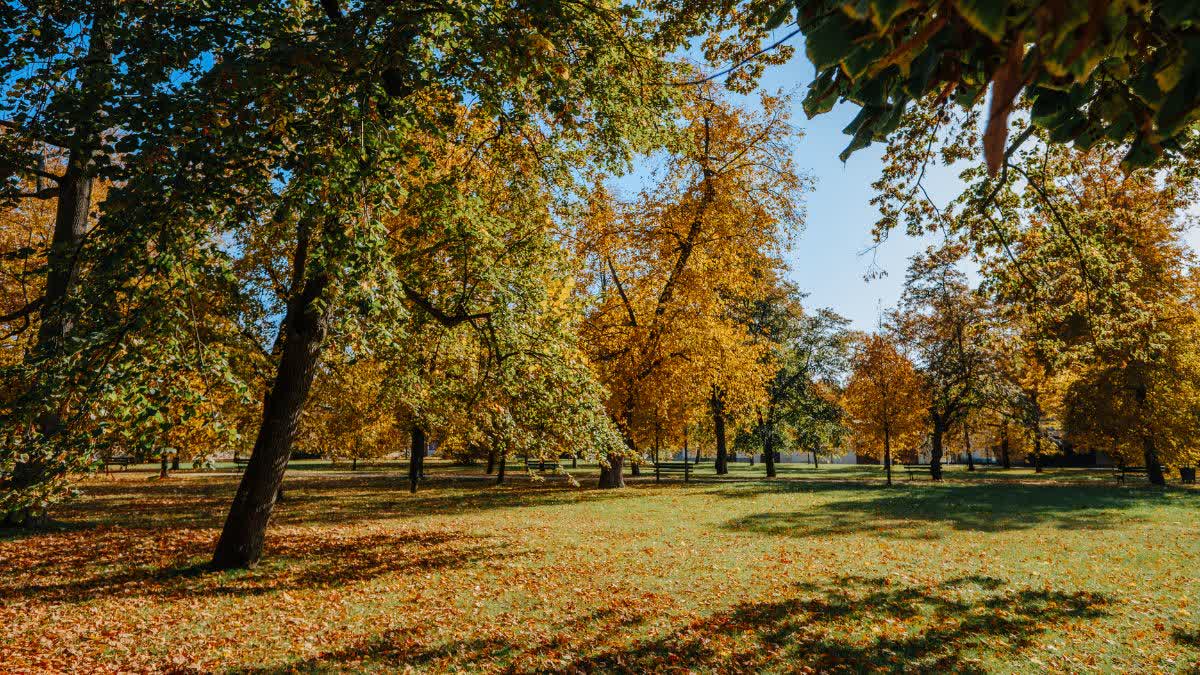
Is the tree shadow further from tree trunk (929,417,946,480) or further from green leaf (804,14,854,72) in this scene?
tree trunk (929,417,946,480)

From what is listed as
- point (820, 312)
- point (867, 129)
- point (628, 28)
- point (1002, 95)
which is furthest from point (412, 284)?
point (820, 312)

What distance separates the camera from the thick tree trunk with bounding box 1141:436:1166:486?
22.8 meters

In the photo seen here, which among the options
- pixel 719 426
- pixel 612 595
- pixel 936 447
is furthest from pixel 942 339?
pixel 612 595

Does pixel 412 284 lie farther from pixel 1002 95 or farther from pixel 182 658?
pixel 1002 95

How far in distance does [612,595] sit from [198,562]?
7045 millimetres

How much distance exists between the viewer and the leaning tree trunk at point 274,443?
29.9ft

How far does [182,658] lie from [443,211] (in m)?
6.21

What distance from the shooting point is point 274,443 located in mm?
9086

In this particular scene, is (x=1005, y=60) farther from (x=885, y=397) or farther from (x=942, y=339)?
(x=942, y=339)

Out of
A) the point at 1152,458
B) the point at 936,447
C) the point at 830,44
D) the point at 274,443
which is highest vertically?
the point at 830,44

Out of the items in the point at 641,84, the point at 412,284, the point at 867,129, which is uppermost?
the point at 641,84

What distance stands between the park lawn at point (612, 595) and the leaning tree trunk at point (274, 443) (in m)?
0.43

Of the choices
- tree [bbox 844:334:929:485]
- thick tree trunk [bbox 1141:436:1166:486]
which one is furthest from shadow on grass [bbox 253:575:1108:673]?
thick tree trunk [bbox 1141:436:1166:486]

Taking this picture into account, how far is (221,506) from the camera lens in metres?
17.8
